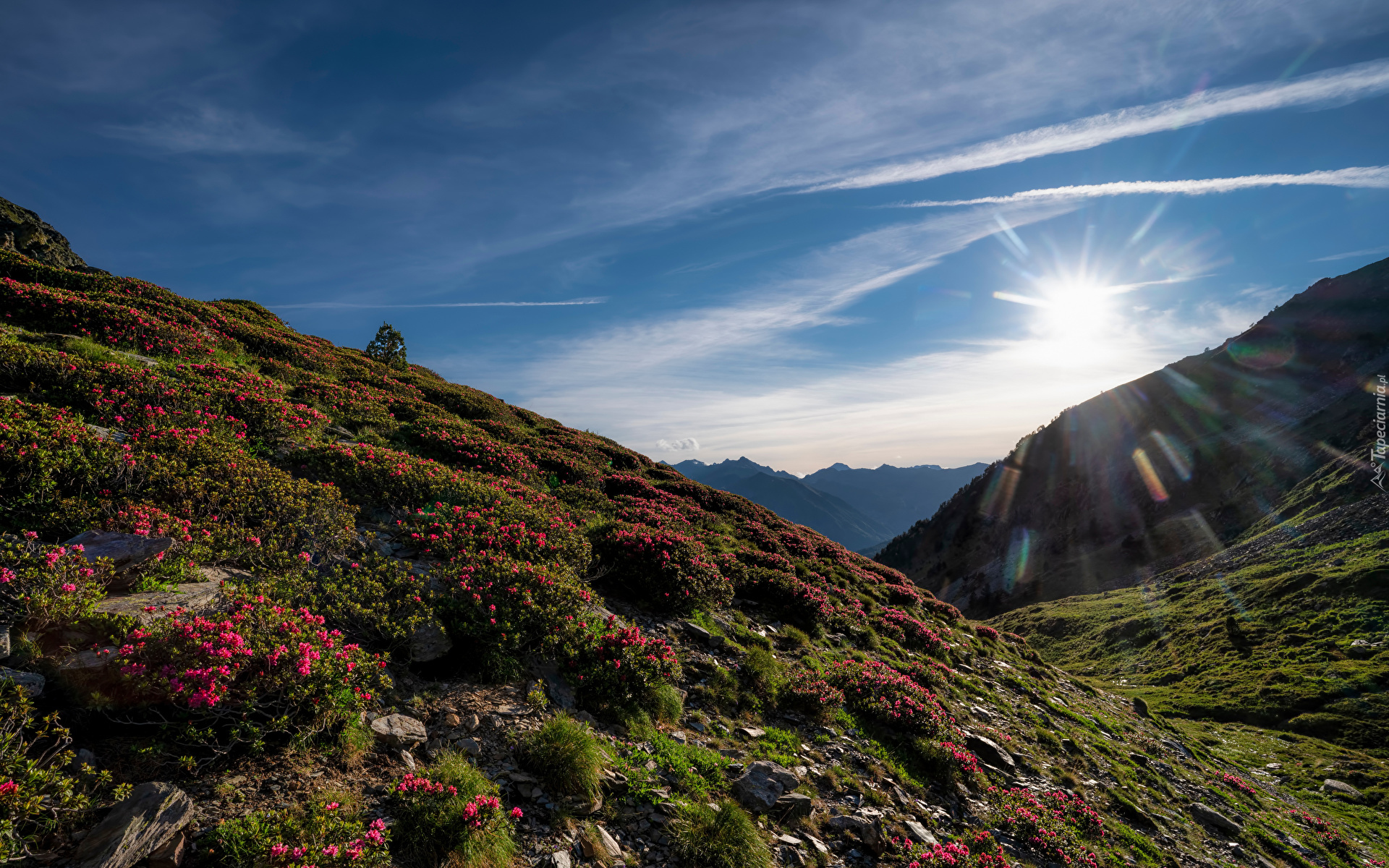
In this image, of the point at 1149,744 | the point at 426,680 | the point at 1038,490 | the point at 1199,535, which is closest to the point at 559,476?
the point at 426,680

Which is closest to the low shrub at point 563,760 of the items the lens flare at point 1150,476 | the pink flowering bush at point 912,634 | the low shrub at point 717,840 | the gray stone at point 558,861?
the gray stone at point 558,861

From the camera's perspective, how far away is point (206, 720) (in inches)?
222

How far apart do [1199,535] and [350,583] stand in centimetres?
11648

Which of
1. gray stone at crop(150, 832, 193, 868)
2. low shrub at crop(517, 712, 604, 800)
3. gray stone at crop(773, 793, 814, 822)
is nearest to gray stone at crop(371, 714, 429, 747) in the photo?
low shrub at crop(517, 712, 604, 800)

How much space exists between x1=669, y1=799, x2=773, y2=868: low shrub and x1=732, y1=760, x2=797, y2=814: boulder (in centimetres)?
65

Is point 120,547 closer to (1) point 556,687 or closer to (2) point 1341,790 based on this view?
(1) point 556,687

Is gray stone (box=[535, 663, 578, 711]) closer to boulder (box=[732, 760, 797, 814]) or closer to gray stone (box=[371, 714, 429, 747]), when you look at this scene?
gray stone (box=[371, 714, 429, 747])

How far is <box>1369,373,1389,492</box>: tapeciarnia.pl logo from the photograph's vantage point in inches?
2468

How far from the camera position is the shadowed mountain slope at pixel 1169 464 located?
8556 centimetres

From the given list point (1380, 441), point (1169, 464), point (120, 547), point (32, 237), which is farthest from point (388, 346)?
point (1169, 464)

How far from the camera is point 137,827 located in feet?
14.3

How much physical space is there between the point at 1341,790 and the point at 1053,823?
99.0 ft

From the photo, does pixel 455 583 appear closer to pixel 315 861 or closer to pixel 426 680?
pixel 426 680

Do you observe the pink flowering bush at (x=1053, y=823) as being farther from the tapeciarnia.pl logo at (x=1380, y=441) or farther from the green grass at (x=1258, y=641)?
the tapeciarnia.pl logo at (x=1380, y=441)
